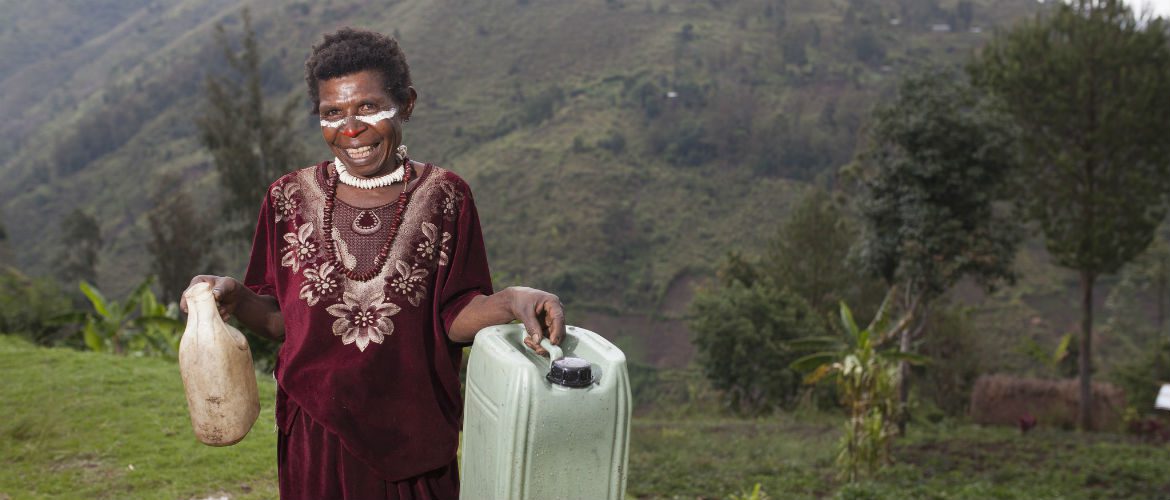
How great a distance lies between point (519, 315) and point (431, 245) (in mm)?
282

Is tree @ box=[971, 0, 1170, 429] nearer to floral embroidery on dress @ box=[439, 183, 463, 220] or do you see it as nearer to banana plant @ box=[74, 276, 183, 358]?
banana plant @ box=[74, 276, 183, 358]

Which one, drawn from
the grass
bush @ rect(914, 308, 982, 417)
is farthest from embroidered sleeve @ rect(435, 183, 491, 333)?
bush @ rect(914, 308, 982, 417)

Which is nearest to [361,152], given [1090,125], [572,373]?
[572,373]

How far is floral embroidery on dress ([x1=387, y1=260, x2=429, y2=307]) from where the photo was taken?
1.99m

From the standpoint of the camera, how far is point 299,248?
2.02 m

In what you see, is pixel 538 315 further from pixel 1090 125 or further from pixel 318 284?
pixel 1090 125

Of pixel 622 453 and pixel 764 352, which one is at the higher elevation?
pixel 622 453

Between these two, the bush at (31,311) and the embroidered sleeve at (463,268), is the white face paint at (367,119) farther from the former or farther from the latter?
the bush at (31,311)

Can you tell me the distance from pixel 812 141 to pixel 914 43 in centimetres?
1622

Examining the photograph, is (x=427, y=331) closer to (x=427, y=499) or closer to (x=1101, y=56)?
(x=427, y=499)

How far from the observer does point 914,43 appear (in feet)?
179

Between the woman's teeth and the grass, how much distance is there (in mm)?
2741

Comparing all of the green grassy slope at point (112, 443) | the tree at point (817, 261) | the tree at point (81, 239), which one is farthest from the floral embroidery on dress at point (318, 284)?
the tree at point (81, 239)

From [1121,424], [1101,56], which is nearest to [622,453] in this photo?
[1101,56]
